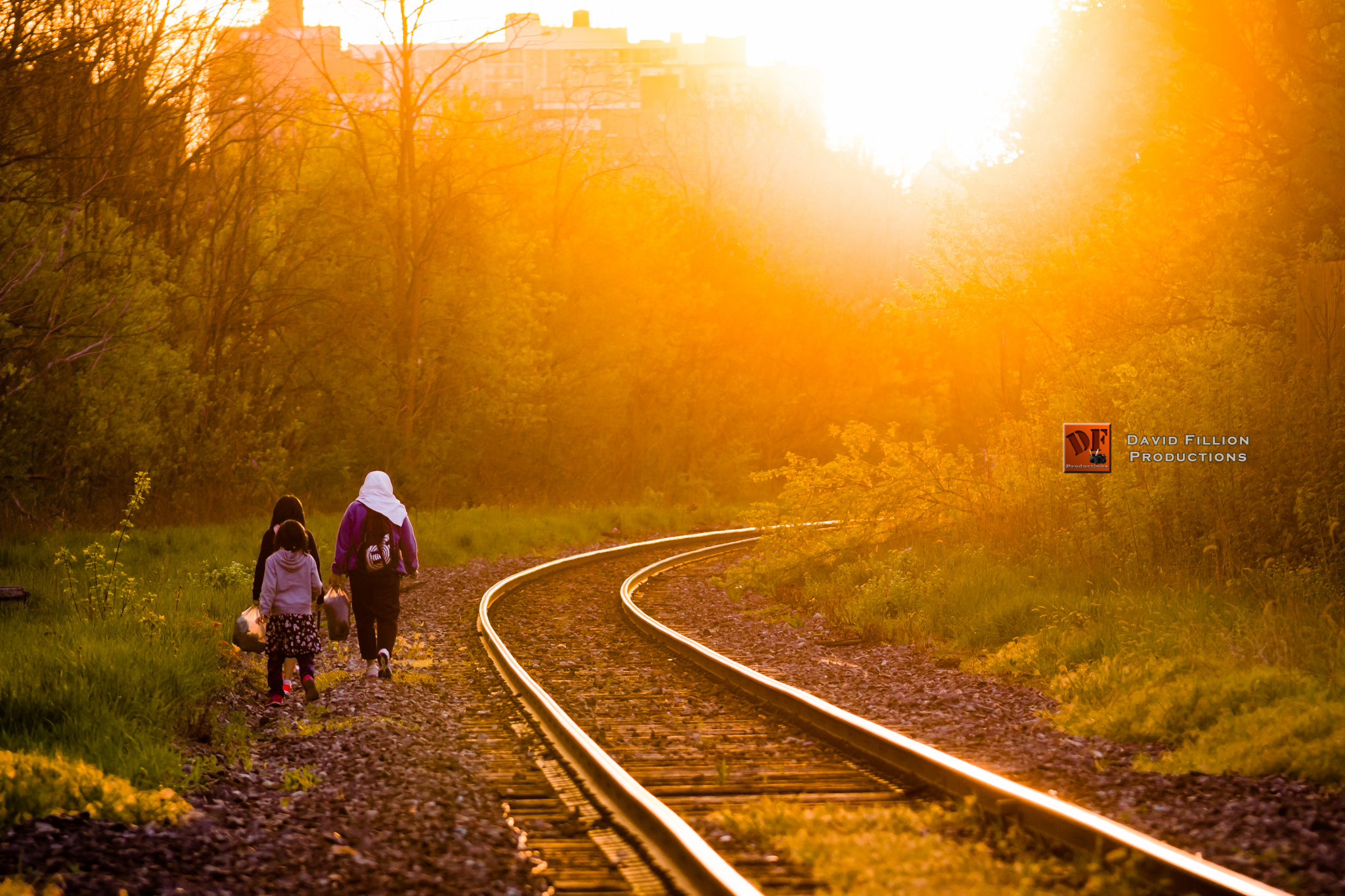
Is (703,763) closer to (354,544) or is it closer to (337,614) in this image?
(337,614)

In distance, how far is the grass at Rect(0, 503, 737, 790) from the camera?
309 inches

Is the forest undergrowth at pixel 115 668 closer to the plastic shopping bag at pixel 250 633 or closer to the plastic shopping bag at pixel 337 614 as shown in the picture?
the plastic shopping bag at pixel 250 633

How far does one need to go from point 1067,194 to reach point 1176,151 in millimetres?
3329

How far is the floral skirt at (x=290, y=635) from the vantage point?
10070mm

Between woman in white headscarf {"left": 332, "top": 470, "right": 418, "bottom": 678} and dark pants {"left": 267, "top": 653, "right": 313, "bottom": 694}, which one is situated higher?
woman in white headscarf {"left": 332, "top": 470, "right": 418, "bottom": 678}

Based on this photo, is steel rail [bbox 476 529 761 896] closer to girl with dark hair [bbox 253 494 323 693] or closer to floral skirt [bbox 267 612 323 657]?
floral skirt [bbox 267 612 323 657]

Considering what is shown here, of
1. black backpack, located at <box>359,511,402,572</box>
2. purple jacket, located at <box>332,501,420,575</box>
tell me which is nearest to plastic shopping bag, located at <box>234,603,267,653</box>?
purple jacket, located at <box>332,501,420,575</box>

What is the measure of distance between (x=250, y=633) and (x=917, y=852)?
19.8ft

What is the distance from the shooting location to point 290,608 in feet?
33.0

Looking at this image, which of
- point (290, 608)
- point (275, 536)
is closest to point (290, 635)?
point (290, 608)

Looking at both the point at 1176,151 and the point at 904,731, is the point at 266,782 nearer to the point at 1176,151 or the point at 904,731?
the point at 904,731

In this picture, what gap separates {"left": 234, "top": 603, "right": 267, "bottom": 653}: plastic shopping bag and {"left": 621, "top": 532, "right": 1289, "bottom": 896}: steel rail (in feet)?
13.2

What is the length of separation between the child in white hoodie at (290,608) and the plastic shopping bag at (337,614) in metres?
0.30

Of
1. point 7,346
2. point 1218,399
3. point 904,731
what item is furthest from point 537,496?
point 904,731
